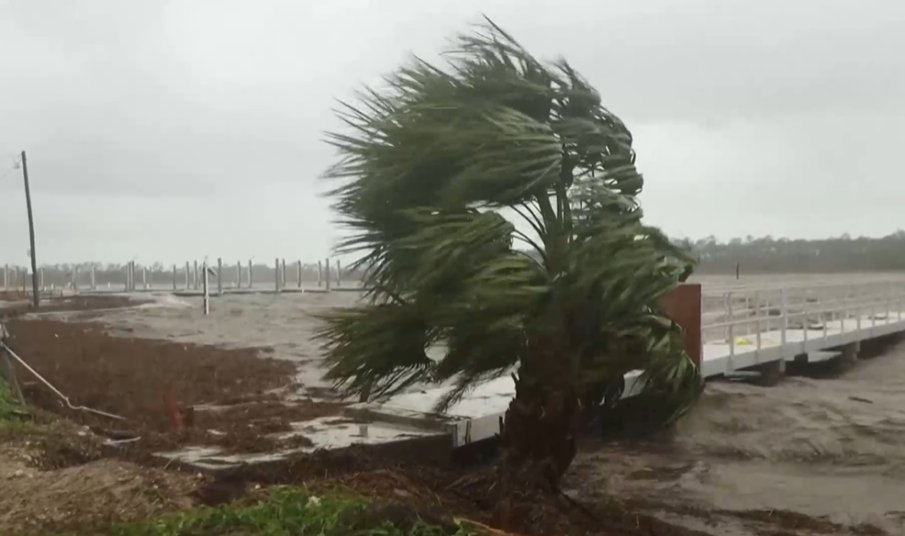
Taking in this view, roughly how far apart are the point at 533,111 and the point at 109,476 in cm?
396

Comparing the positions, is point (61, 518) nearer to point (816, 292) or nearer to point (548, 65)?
point (548, 65)

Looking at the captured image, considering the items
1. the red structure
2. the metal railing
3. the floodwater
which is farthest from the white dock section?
the red structure

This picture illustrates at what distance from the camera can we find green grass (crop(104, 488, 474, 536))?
534cm

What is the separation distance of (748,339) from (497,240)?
1238cm

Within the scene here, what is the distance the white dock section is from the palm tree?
681mm

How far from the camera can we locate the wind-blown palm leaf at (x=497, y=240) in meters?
7.17

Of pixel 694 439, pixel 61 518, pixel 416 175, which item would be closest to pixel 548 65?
pixel 416 175

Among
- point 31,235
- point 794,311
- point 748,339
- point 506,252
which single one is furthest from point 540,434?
point 31,235

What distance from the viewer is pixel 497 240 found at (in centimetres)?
727

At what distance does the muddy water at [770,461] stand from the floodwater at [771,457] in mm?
14

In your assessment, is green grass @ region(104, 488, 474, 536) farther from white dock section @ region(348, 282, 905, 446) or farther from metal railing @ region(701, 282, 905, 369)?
metal railing @ region(701, 282, 905, 369)

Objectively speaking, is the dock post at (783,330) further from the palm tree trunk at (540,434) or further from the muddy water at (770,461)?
the palm tree trunk at (540,434)

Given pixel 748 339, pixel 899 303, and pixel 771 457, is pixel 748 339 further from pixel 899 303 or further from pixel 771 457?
pixel 899 303

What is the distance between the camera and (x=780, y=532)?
9.30m
